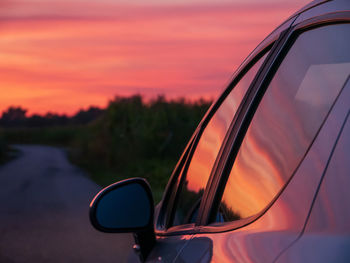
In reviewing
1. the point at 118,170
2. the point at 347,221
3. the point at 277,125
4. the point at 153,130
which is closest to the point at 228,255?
the point at 277,125

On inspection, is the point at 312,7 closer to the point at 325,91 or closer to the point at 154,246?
the point at 325,91

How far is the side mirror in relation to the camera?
246 cm

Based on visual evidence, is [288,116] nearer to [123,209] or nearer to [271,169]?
[271,169]

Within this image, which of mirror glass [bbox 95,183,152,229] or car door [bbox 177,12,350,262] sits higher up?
car door [bbox 177,12,350,262]

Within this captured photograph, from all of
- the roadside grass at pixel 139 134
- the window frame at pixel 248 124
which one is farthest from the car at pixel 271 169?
the roadside grass at pixel 139 134

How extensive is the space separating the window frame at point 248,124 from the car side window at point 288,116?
0.02 metres

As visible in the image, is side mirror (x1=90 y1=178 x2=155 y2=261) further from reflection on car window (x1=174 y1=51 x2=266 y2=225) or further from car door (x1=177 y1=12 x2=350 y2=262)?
car door (x1=177 y1=12 x2=350 y2=262)

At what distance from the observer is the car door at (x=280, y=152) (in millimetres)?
1380

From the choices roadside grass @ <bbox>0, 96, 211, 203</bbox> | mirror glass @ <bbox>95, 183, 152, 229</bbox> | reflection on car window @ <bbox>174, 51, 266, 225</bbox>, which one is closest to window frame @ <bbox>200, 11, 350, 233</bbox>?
reflection on car window @ <bbox>174, 51, 266, 225</bbox>

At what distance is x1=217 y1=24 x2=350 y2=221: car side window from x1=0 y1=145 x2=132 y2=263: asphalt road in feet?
18.2

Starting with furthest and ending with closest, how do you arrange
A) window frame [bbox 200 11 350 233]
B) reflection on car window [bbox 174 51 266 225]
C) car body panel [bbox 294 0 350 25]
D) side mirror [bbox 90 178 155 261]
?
side mirror [bbox 90 178 155 261] → reflection on car window [bbox 174 51 266 225] → window frame [bbox 200 11 350 233] → car body panel [bbox 294 0 350 25]

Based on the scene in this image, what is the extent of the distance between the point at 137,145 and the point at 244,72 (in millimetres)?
27911

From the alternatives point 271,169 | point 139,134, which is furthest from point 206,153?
point 139,134

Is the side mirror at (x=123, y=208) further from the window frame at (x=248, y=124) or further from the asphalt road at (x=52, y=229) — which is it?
the asphalt road at (x=52, y=229)
